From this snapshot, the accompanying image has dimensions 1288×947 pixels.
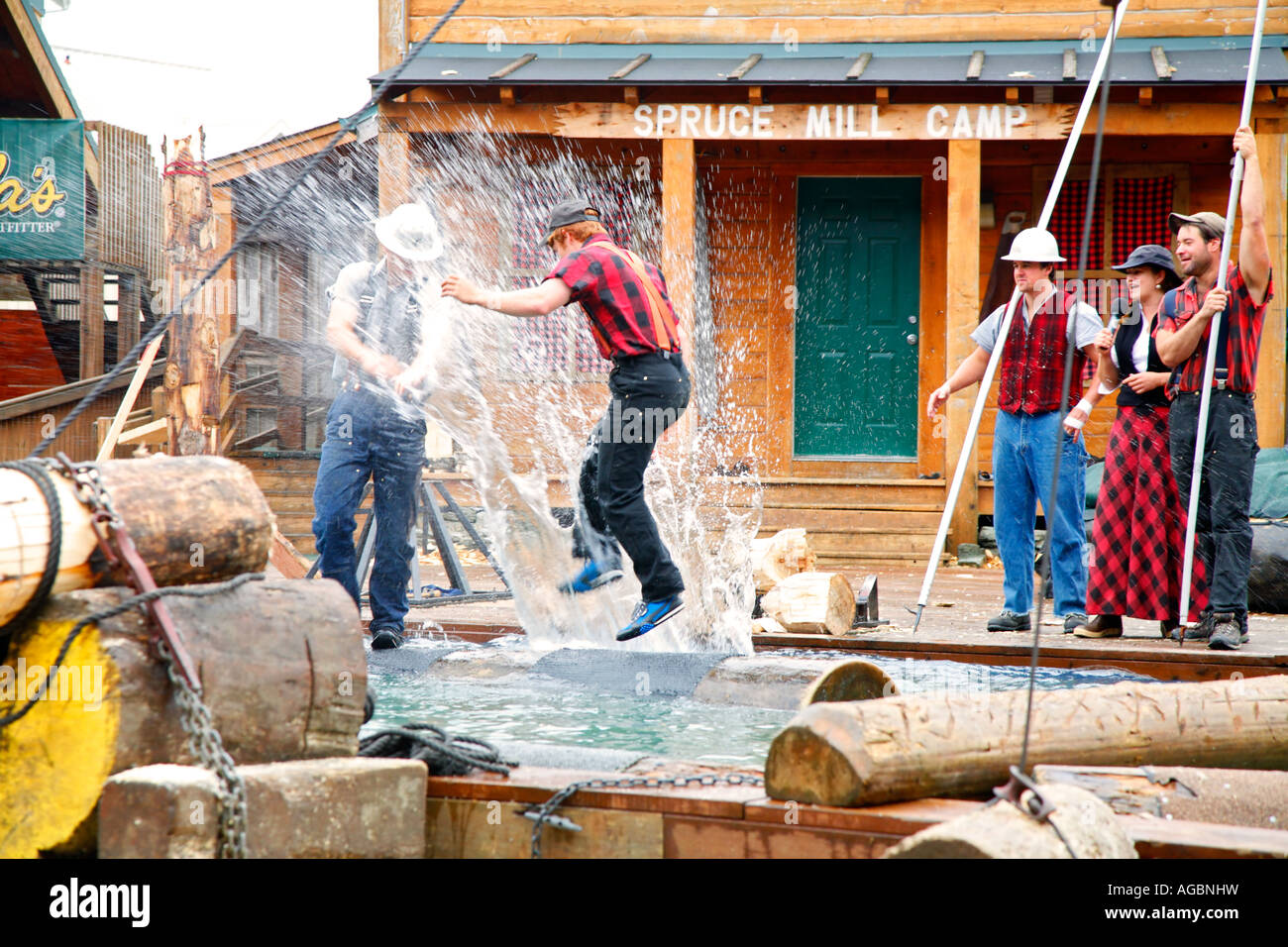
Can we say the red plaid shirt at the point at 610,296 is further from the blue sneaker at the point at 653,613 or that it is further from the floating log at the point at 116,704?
the floating log at the point at 116,704

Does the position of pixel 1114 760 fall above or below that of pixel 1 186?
below

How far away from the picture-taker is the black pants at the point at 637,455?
5172 millimetres

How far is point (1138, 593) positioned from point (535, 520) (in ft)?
9.78

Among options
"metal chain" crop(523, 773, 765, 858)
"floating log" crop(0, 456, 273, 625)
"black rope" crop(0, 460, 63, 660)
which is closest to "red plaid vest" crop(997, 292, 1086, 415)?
"metal chain" crop(523, 773, 765, 858)

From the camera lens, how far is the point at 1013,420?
244 inches

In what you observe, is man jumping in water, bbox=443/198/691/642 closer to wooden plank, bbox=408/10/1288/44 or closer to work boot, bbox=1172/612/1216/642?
work boot, bbox=1172/612/1216/642

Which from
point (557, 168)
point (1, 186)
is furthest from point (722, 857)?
point (1, 186)

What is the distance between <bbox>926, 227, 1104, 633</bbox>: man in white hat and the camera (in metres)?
6.06

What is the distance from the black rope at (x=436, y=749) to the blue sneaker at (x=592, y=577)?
230 cm

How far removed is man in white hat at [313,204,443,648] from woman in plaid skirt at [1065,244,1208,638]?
10.6 ft

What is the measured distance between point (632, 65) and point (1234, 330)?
685 cm

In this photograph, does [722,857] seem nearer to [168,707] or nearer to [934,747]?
[934,747]

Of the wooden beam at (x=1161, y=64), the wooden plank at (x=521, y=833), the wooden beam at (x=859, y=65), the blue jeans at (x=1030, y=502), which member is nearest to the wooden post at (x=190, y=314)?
the wooden beam at (x=859, y=65)
